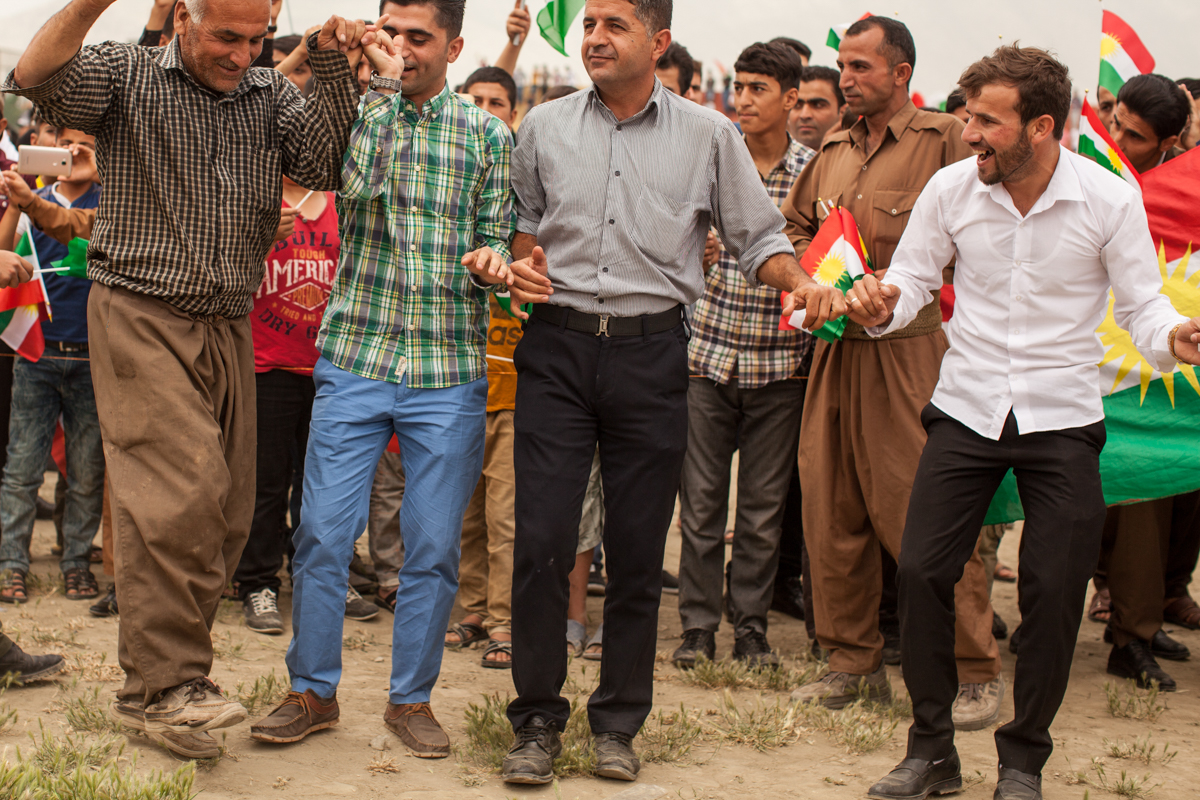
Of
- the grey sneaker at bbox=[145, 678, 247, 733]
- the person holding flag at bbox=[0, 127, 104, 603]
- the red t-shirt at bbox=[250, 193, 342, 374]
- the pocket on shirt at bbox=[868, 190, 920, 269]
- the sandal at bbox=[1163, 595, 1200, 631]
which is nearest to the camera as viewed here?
the grey sneaker at bbox=[145, 678, 247, 733]

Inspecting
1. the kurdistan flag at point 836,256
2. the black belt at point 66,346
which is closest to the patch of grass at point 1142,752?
the kurdistan flag at point 836,256

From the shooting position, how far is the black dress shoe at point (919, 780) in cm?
382

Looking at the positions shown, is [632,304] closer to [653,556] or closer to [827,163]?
[653,556]

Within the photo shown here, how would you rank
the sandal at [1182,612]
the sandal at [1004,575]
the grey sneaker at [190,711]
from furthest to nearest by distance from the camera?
the sandal at [1004,575]
the sandal at [1182,612]
the grey sneaker at [190,711]

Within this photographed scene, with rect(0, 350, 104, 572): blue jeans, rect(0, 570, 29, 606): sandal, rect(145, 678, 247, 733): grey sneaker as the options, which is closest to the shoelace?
rect(0, 350, 104, 572): blue jeans

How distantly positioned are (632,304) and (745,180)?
62 centimetres

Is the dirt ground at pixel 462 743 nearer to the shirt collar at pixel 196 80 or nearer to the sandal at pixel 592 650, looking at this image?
the sandal at pixel 592 650

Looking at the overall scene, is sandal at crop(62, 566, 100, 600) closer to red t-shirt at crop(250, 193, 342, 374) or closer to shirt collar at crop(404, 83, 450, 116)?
red t-shirt at crop(250, 193, 342, 374)

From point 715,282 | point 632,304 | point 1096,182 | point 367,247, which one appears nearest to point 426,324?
point 367,247

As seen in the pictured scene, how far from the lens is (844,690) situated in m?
4.92

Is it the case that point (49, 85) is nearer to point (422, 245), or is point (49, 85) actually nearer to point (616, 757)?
point (422, 245)

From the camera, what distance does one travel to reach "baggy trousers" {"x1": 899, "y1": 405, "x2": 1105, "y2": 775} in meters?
3.71

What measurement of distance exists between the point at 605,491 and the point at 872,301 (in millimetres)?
1117

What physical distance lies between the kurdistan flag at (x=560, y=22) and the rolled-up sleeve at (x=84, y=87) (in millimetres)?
2147
